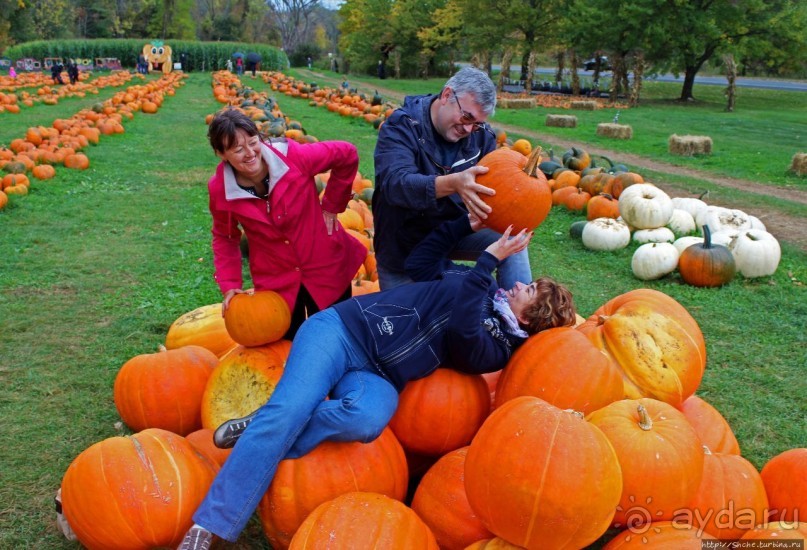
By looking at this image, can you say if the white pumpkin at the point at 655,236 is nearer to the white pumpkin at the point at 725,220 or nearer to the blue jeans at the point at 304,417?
the white pumpkin at the point at 725,220

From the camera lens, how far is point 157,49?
41.2 metres

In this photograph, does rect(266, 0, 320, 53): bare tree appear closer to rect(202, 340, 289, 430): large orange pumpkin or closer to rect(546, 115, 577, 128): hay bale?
rect(546, 115, 577, 128): hay bale

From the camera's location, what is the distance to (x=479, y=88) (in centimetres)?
282

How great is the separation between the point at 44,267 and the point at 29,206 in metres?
2.61

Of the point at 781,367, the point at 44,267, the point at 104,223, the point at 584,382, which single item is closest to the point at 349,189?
the point at 584,382

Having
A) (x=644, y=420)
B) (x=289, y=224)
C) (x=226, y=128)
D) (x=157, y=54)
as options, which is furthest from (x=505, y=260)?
(x=157, y=54)

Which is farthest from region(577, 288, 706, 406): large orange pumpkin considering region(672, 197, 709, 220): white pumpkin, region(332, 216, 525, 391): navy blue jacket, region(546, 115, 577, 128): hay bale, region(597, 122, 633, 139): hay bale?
region(546, 115, 577, 128): hay bale

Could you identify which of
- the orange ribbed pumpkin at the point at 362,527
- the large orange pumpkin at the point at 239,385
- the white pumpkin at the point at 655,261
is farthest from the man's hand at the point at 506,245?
the white pumpkin at the point at 655,261

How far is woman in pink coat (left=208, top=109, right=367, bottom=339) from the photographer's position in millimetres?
3109

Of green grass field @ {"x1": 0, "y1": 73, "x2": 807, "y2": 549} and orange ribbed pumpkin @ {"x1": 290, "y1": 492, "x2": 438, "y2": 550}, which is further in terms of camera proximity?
green grass field @ {"x1": 0, "y1": 73, "x2": 807, "y2": 549}

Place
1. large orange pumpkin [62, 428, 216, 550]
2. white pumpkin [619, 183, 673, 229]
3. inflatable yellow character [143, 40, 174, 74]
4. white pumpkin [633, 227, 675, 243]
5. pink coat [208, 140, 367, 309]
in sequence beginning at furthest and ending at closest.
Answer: inflatable yellow character [143, 40, 174, 74] → white pumpkin [619, 183, 673, 229] → white pumpkin [633, 227, 675, 243] → pink coat [208, 140, 367, 309] → large orange pumpkin [62, 428, 216, 550]

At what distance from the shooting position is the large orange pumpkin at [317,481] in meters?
2.29

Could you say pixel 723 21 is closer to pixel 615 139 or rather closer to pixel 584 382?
pixel 615 139

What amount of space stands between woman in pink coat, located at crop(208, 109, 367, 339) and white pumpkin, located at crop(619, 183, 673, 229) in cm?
408
